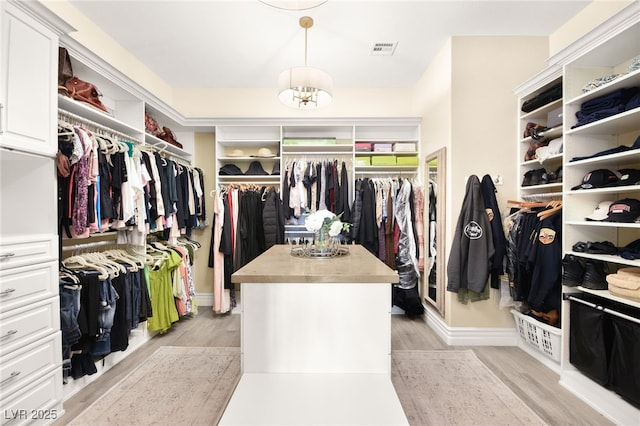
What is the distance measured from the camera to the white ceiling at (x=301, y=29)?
2.38m

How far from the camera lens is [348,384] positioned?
4.33 ft

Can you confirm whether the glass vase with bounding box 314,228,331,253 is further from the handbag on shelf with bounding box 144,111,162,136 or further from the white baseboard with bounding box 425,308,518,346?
the handbag on shelf with bounding box 144,111,162,136

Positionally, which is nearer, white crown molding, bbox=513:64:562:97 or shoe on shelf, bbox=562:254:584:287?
shoe on shelf, bbox=562:254:584:287

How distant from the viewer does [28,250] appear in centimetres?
166

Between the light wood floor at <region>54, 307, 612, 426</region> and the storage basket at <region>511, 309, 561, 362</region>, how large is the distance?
145mm

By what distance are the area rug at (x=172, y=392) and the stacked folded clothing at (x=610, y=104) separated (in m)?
3.03

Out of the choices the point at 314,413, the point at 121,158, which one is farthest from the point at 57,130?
the point at 314,413

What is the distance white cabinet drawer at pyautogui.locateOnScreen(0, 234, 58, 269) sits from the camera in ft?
5.15

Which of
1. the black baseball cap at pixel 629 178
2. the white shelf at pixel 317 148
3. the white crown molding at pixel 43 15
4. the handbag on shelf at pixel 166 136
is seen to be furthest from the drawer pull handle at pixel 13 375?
Result: the black baseball cap at pixel 629 178

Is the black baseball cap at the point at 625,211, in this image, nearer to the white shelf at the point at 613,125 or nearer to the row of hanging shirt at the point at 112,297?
the white shelf at the point at 613,125

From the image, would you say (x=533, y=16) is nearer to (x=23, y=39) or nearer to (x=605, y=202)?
(x=605, y=202)

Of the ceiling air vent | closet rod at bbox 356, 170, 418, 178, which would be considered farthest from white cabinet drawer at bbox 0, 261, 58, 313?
the ceiling air vent

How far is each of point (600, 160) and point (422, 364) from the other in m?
1.95

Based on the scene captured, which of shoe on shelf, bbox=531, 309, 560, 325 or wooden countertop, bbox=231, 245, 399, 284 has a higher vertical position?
wooden countertop, bbox=231, 245, 399, 284
